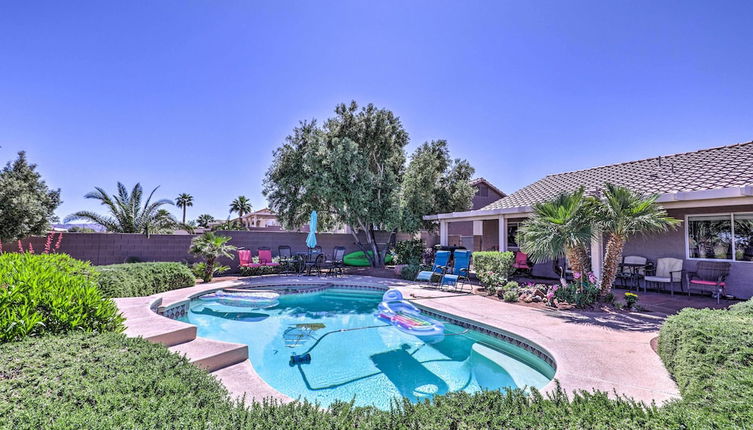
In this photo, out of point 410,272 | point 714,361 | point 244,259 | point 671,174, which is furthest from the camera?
point 244,259

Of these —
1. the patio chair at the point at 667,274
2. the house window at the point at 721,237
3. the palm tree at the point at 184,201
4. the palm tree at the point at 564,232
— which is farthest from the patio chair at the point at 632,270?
the palm tree at the point at 184,201

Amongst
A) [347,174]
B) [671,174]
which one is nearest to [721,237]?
[671,174]

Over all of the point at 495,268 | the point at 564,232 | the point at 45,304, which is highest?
the point at 564,232

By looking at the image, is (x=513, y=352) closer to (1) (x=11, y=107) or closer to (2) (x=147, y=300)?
(2) (x=147, y=300)

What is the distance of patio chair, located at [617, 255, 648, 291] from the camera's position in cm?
1056

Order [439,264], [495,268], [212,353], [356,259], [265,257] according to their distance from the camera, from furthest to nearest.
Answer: [356,259] → [265,257] → [439,264] → [495,268] → [212,353]

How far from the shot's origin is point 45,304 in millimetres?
3432

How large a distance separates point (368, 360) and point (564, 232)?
18.1 ft

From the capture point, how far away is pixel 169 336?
5340 millimetres

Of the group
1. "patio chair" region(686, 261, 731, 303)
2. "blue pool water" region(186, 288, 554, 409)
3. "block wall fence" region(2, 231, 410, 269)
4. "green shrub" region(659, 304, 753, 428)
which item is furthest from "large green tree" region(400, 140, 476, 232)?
"green shrub" region(659, 304, 753, 428)

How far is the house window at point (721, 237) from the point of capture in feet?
30.1

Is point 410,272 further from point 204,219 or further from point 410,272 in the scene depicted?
point 204,219

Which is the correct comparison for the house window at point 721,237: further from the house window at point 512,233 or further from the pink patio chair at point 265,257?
the pink patio chair at point 265,257

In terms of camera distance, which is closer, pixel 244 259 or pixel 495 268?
pixel 495 268
